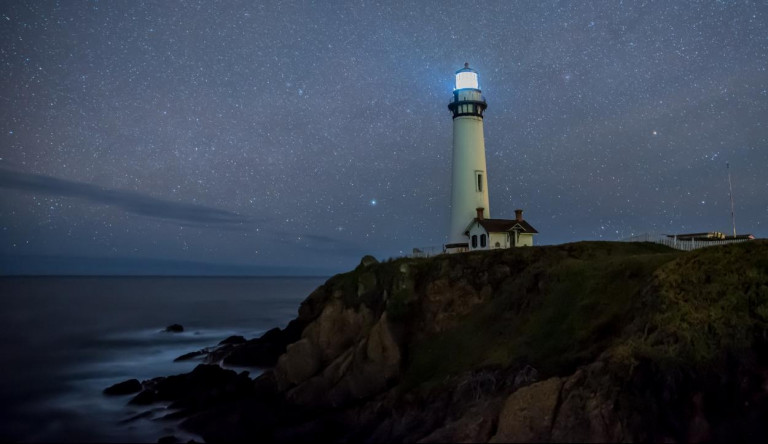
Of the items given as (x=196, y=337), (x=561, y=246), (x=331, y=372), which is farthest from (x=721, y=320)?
(x=196, y=337)

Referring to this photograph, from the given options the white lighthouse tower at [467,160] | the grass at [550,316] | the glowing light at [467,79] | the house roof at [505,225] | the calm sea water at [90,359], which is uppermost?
the glowing light at [467,79]

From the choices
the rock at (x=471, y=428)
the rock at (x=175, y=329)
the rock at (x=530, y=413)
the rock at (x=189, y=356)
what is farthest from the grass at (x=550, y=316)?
the rock at (x=175, y=329)

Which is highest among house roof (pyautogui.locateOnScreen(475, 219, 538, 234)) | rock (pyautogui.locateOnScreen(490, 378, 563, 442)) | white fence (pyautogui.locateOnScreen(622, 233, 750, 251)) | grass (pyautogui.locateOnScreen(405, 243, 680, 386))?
house roof (pyautogui.locateOnScreen(475, 219, 538, 234))

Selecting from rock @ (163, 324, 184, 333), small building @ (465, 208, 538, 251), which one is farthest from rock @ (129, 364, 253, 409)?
rock @ (163, 324, 184, 333)

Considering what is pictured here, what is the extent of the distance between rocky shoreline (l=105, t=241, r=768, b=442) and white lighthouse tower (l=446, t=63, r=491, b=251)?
9.55m

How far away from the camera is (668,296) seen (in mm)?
16578

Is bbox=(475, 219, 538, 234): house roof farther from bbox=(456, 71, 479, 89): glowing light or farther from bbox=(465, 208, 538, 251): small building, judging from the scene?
bbox=(456, 71, 479, 89): glowing light

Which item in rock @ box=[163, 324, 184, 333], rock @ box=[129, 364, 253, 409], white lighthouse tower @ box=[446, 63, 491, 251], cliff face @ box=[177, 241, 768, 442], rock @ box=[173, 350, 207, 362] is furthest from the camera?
rock @ box=[163, 324, 184, 333]

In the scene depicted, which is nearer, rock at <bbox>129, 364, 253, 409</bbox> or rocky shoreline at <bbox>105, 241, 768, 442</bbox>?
rocky shoreline at <bbox>105, 241, 768, 442</bbox>

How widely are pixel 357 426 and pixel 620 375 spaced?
34.0ft

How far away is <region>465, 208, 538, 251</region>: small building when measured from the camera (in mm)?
35969

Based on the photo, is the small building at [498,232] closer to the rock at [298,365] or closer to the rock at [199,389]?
the rock at [298,365]

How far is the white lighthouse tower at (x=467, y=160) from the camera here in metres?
38.5

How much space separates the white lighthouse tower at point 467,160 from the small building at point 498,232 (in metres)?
0.81
